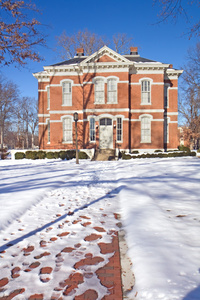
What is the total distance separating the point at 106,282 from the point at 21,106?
6340 cm

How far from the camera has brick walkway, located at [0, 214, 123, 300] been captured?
1896 mm

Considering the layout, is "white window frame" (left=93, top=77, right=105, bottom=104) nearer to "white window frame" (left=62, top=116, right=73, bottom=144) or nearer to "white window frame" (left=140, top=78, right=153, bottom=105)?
"white window frame" (left=62, top=116, right=73, bottom=144)

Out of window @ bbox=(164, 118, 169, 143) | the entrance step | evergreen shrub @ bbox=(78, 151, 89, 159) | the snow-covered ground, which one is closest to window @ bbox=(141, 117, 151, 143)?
window @ bbox=(164, 118, 169, 143)

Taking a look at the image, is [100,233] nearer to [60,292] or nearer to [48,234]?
[48,234]

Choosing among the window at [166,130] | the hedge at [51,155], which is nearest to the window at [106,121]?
the hedge at [51,155]

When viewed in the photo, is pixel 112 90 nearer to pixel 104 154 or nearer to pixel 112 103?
pixel 112 103

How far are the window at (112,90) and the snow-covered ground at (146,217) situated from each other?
14133 mm

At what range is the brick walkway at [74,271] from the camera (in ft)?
6.22

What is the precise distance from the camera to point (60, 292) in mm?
1926

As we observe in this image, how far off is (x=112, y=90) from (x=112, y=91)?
0.32 feet

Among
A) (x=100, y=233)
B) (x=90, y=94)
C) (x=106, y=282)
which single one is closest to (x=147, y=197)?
(x=100, y=233)

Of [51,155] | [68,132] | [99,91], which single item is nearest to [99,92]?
[99,91]

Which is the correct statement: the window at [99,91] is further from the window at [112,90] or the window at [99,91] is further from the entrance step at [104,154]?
the entrance step at [104,154]

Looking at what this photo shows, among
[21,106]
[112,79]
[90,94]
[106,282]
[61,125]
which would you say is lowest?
[106,282]
